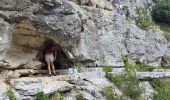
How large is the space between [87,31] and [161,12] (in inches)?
367

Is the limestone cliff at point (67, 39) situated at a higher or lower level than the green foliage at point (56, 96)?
higher

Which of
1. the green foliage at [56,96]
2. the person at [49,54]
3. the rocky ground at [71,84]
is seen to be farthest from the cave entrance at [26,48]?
the green foliage at [56,96]

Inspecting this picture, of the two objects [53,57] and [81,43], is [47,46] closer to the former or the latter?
[53,57]

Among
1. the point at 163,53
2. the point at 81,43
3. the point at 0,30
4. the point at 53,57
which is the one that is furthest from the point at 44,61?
the point at 163,53

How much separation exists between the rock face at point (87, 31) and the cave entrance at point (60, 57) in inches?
11.8

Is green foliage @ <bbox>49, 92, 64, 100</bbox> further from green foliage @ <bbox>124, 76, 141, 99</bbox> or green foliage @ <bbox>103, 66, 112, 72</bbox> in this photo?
green foliage @ <bbox>103, 66, 112, 72</bbox>

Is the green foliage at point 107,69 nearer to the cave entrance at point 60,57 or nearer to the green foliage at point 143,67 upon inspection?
the cave entrance at point 60,57

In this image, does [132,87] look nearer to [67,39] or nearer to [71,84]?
[71,84]

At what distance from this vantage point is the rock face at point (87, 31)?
53.9 feet

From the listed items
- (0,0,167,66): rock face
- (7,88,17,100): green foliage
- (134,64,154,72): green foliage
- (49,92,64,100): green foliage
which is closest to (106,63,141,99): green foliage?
(0,0,167,66): rock face

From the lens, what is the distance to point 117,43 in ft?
72.1

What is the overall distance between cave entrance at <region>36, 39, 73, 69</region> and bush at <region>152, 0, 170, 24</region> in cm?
1100

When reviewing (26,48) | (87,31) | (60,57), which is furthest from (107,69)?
(26,48)

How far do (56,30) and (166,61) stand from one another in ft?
Result: 30.0
